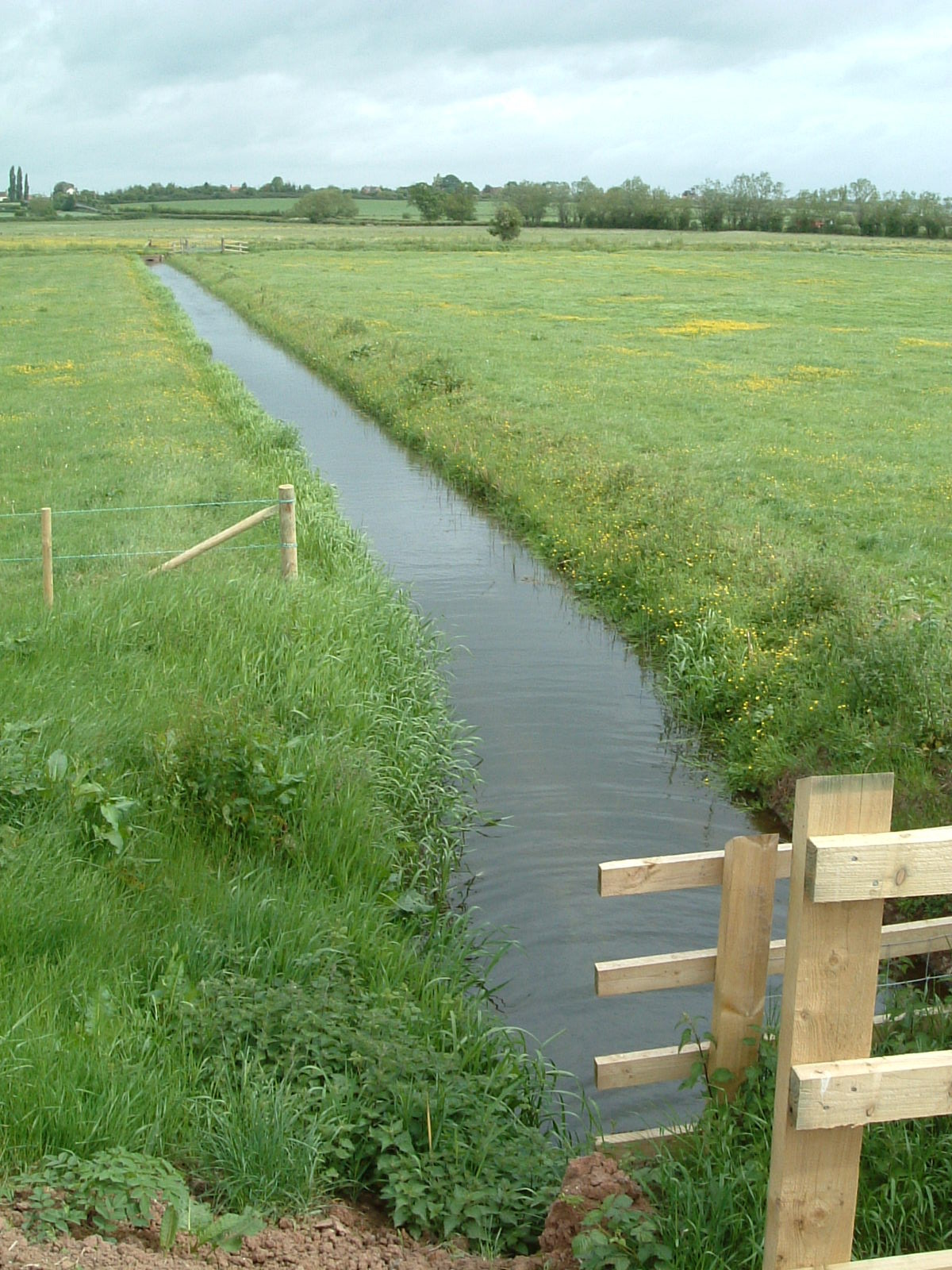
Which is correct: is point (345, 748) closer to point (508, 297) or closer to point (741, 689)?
point (741, 689)

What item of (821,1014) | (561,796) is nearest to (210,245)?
(561,796)

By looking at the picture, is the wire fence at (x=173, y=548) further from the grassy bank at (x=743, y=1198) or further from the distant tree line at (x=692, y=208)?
the distant tree line at (x=692, y=208)

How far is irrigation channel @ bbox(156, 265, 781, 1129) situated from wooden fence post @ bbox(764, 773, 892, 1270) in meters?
2.23

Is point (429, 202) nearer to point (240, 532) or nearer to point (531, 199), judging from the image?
point (531, 199)

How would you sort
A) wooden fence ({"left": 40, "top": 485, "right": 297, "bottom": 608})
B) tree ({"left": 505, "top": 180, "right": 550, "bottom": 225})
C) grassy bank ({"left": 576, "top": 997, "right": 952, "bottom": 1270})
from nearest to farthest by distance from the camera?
1. grassy bank ({"left": 576, "top": 997, "right": 952, "bottom": 1270})
2. wooden fence ({"left": 40, "top": 485, "right": 297, "bottom": 608})
3. tree ({"left": 505, "top": 180, "right": 550, "bottom": 225})

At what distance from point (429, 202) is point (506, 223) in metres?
52.1

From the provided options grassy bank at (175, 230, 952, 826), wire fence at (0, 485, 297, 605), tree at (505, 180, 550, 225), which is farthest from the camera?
tree at (505, 180, 550, 225)

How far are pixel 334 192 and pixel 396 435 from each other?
143 m

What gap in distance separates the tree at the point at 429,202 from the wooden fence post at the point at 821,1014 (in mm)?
146700

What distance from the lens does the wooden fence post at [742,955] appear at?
441cm

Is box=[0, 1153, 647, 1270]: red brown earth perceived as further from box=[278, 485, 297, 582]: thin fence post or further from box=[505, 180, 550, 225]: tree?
box=[505, 180, 550, 225]: tree

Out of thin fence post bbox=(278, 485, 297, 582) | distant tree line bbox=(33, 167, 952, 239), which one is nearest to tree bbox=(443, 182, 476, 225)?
distant tree line bbox=(33, 167, 952, 239)

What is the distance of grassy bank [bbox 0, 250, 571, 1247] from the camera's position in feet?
14.8

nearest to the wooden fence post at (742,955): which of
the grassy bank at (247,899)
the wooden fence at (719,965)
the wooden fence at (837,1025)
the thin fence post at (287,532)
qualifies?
the wooden fence at (719,965)
